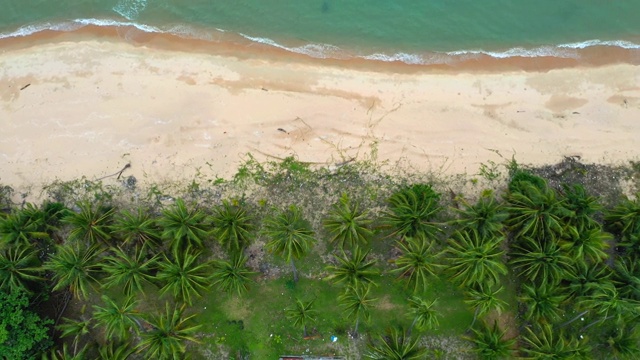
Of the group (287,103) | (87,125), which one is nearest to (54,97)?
(87,125)

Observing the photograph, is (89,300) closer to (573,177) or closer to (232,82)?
(232,82)

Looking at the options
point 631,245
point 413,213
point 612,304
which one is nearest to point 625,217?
point 631,245

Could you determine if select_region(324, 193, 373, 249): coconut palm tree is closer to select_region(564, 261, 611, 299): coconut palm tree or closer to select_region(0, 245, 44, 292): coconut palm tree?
select_region(564, 261, 611, 299): coconut palm tree

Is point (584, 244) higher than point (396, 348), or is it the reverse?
point (584, 244)

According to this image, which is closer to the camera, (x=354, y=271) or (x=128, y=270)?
(x=354, y=271)

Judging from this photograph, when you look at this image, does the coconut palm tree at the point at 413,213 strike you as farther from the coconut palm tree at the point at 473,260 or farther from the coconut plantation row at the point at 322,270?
the coconut palm tree at the point at 473,260

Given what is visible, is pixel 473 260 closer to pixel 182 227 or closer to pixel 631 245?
pixel 631 245
